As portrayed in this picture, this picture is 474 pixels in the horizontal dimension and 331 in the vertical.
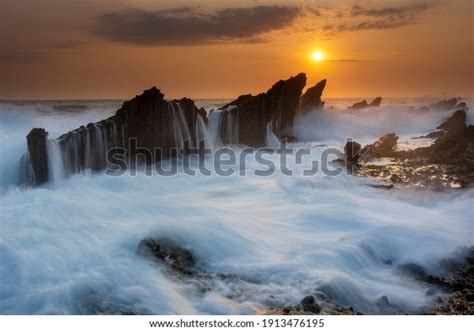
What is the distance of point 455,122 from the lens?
37.5ft

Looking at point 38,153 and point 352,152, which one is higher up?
point 38,153

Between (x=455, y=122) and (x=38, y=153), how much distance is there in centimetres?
859

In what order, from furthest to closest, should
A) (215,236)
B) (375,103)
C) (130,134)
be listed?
(375,103) → (130,134) → (215,236)

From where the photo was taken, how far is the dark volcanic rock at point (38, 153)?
308 inches

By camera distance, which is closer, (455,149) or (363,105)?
(455,149)

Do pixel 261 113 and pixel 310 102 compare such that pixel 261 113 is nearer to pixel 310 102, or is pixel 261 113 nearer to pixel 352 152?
pixel 310 102

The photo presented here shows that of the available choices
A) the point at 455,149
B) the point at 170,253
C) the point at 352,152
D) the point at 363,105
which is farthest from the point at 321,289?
the point at 363,105

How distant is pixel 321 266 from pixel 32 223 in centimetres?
365

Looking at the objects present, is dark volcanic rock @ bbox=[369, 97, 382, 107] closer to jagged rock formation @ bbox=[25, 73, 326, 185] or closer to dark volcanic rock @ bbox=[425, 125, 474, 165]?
jagged rock formation @ bbox=[25, 73, 326, 185]

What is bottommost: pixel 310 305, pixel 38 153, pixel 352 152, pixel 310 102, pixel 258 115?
pixel 310 305

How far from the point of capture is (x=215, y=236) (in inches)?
250

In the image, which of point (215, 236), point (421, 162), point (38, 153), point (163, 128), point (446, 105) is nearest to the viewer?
point (215, 236)

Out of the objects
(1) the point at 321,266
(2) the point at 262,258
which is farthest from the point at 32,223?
(1) the point at 321,266

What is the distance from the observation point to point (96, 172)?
8281 millimetres
